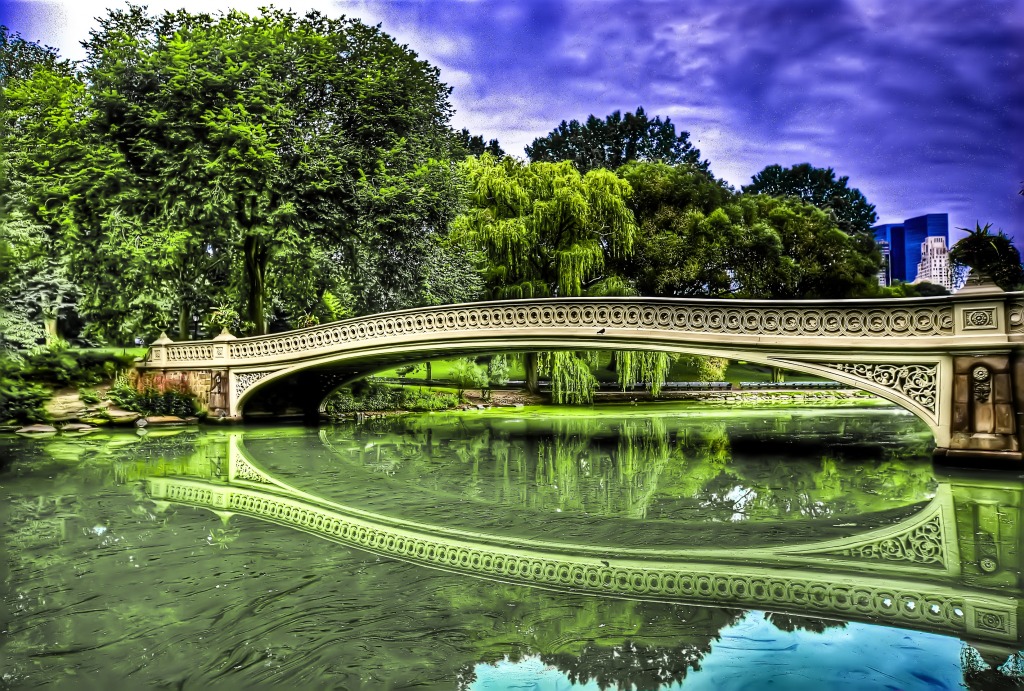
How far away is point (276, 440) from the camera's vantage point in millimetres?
10875

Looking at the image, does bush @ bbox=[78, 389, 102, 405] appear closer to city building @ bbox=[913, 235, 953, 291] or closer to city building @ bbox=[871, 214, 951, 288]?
city building @ bbox=[871, 214, 951, 288]

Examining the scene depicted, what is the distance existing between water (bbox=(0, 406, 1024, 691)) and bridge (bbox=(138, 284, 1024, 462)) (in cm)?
83

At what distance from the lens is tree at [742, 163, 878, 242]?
25.4 m

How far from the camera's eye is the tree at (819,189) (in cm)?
2538

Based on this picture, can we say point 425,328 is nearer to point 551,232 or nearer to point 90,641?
point 551,232

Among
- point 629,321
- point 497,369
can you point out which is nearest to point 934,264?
point 497,369

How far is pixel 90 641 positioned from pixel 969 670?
11.3 ft

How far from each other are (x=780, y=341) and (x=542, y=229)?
29.4 ft

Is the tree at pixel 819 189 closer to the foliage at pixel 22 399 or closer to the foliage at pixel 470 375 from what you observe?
the foliage at pixel 470 375

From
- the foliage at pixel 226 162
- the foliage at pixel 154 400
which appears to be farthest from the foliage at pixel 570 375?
the foliage at pixel 154 400

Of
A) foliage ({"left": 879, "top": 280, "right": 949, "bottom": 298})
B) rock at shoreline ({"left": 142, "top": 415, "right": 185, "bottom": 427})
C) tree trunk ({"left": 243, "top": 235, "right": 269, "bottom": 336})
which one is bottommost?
rock at shoreline ({"left": 142, "top": 415, "right": 185, "bottom": 427})

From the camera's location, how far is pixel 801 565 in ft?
13.4

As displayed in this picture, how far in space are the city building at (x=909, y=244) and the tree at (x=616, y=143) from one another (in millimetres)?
6621

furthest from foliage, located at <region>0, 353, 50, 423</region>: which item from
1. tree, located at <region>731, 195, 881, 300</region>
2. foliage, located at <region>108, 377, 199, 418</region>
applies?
tree, located at <region>731, 195, 881, 300</region>
